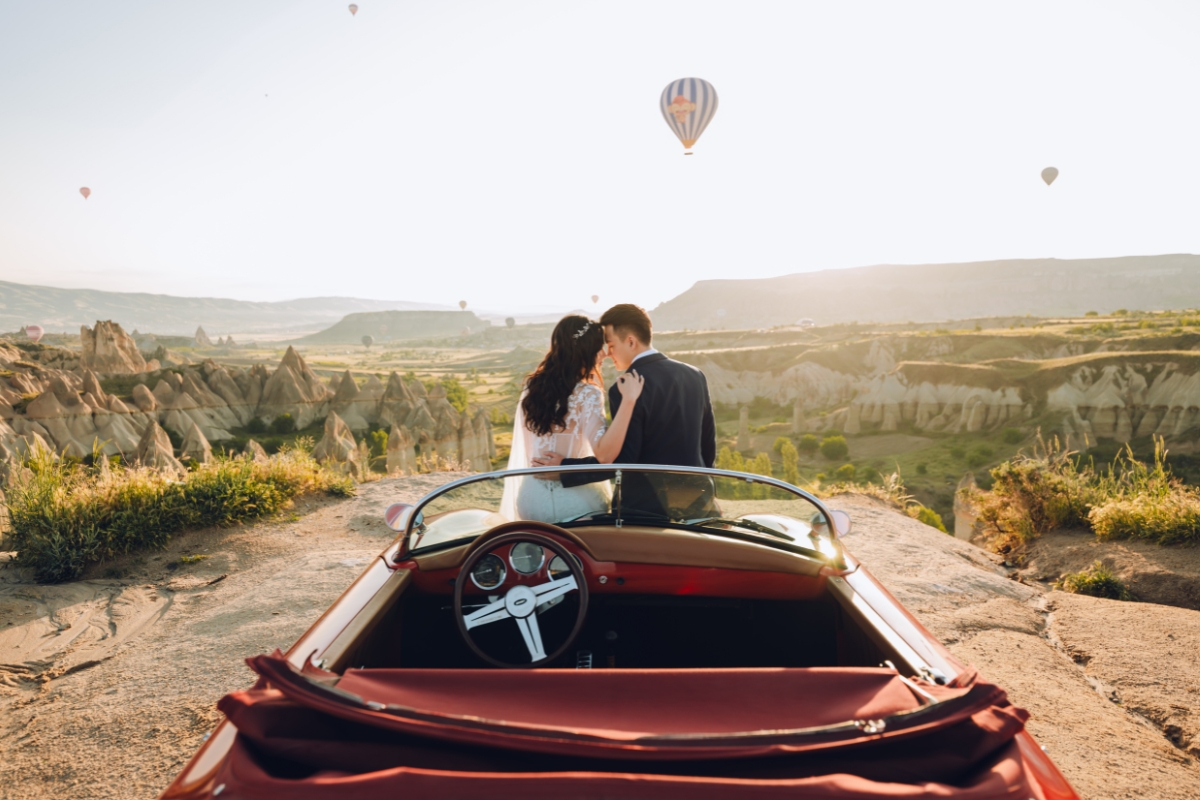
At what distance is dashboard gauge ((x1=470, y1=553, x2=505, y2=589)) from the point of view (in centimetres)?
275

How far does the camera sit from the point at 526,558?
2762 mm

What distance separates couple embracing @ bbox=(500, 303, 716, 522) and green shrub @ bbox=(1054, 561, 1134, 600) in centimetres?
520

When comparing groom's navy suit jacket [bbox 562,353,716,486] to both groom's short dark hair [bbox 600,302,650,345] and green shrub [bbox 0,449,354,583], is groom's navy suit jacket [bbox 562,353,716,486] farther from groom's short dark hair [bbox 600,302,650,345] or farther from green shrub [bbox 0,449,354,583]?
green shrub [bbox 0,449,354,583]

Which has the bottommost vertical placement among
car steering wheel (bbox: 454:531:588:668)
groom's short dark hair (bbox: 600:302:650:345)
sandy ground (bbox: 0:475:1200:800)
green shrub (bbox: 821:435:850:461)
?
green shrub (bbox: 821:435:850:461)

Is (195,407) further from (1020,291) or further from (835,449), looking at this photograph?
(1020,291)

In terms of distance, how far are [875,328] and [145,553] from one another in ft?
359

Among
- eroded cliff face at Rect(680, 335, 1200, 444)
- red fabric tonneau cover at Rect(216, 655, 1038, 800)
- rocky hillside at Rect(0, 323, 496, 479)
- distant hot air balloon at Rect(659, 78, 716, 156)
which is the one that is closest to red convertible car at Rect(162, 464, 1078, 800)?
red fabric tonneau cover at Rect(216, 655, 1038, 800)

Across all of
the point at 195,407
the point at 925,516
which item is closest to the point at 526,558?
the point at 925,516

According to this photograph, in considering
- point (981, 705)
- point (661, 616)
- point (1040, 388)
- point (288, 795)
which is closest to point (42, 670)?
point (661, 616)

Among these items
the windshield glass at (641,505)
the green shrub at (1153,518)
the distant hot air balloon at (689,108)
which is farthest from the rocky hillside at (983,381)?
the windshield glass at (641,505)

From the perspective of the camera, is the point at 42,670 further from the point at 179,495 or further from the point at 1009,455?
the point at 1009,455

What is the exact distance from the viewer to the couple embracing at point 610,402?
410 cm

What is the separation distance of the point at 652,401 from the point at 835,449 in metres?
53.2

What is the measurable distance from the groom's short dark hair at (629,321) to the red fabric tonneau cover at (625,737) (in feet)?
8.90
